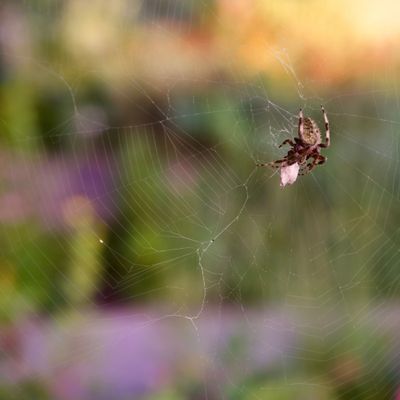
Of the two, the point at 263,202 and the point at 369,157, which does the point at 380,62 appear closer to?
the point at 369,157

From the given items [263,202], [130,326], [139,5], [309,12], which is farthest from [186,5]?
[130,326]

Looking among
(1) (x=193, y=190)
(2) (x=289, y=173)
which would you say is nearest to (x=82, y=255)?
(1) (x=193, y=190)

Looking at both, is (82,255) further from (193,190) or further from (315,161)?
(315,161)

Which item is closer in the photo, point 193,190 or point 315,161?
point 315,161

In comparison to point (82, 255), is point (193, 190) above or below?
above

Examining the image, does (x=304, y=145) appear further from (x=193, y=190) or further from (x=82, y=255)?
(x=82, y=255)
